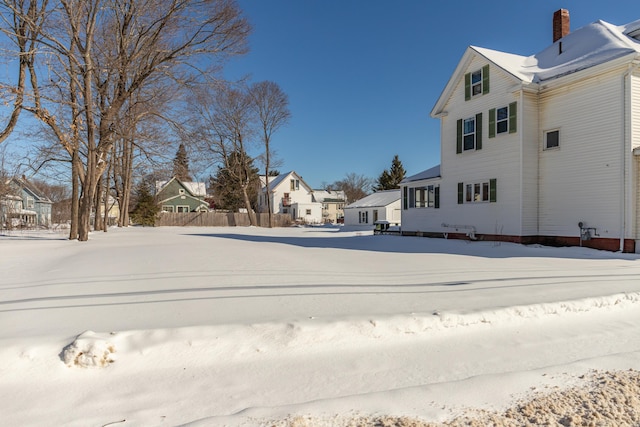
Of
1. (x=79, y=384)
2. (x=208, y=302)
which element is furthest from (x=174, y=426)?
(x=208, y=302)

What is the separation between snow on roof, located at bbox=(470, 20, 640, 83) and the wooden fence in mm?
28763

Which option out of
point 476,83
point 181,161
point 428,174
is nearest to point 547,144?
point 476,83

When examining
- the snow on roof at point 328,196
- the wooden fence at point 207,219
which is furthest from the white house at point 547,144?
the snow on roof at point 328,196

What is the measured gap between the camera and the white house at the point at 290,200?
53.6m

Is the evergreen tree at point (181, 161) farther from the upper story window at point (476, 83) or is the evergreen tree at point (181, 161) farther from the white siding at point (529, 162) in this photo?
the white siding at point (529, 162)

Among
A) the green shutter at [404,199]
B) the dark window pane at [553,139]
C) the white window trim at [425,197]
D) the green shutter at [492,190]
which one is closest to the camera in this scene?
the dark window pane at [553,139]

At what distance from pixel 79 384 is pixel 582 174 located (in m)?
14.5

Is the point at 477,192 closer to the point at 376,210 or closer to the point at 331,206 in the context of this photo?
the point at 376,210

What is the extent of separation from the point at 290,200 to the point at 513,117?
1651 inches

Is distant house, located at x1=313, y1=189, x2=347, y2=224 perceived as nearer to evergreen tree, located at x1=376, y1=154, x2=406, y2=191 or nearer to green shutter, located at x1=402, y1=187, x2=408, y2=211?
evergreen tree, located at x1=376, y1=154, x2=406, y2=191

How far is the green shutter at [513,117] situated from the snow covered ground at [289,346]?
9.20m

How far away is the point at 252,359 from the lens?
349cm

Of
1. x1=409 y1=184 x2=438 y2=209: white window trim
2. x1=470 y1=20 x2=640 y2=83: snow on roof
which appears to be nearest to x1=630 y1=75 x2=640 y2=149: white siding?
x1=470 y1=20 x2=640 y2=83: snow on roof

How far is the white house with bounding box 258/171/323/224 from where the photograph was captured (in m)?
53.6
